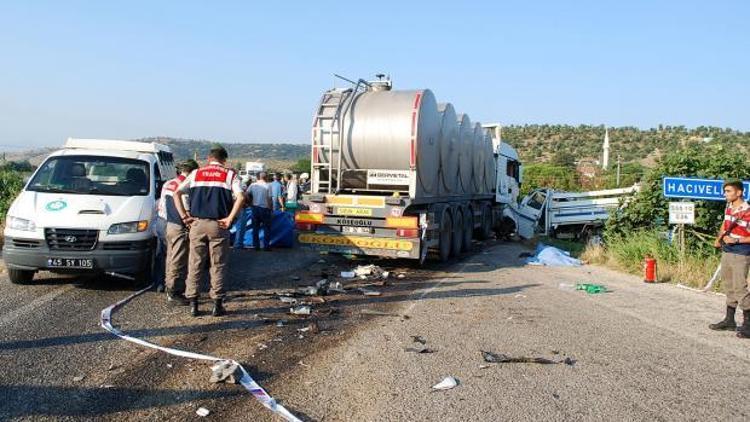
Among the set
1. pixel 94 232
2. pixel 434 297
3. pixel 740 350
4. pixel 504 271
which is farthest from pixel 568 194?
pixel 94 232

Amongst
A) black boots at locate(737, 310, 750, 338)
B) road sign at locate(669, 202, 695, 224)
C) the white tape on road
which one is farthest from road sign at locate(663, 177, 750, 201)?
the white tape on road

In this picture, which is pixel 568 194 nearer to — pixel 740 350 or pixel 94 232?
pixel 740 350

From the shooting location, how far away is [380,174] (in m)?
12.6

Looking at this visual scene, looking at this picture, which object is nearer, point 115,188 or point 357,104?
point 115,188

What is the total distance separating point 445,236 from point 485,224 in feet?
16.8

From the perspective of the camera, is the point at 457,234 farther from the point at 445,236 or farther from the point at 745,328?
the point at 745,328

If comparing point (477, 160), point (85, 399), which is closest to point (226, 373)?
point (85, 399)

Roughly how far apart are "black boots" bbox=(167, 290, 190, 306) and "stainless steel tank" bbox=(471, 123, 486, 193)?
10.1 meters

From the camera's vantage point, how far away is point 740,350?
6.70 meters

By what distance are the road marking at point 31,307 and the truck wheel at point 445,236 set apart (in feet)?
24.2

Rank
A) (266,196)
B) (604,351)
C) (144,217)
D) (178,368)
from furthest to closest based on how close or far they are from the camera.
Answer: (266,196)
(144,217)
(604,351)
(178,368)

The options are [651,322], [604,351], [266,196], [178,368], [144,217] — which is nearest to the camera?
[178,368]

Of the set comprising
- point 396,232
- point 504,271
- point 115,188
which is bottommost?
point 504,271

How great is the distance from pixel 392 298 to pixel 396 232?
9.12 ft
